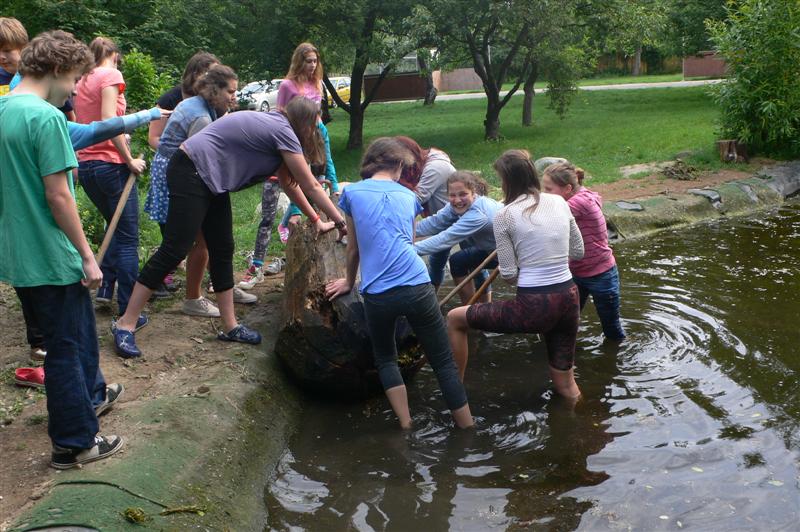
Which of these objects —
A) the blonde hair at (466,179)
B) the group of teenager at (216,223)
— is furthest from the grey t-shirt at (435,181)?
the blonde hair at (466,179)

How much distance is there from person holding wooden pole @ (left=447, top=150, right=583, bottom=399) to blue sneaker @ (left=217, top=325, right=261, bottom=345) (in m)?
1.60

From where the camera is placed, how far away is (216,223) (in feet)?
17.5

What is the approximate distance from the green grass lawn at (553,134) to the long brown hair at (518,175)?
3417mm

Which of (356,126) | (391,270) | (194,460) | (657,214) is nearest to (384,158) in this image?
(391,270)

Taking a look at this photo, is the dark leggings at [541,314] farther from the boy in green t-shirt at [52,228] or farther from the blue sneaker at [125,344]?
the boy in green t-shirt at [52,228]

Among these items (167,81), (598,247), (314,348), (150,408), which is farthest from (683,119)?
(150,408)

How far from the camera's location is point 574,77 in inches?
764

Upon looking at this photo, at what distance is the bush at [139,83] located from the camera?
1028 centimetres

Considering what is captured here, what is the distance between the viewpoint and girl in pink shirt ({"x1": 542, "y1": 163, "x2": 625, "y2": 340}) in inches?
222

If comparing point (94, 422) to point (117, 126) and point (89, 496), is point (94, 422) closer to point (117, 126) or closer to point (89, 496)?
point (89, 496)

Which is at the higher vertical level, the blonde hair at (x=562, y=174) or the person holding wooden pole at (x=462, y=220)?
the blonde hair at (x=562, y=174)

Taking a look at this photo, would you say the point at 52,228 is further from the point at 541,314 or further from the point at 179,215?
the point at 541,314

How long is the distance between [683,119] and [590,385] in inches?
606

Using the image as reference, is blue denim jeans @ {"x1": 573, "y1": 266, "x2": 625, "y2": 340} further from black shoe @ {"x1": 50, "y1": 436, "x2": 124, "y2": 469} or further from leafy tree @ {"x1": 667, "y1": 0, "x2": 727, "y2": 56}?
leafy tree @ {"x1": 667, "y1": 0, "x2": 727, "y2": 56}
